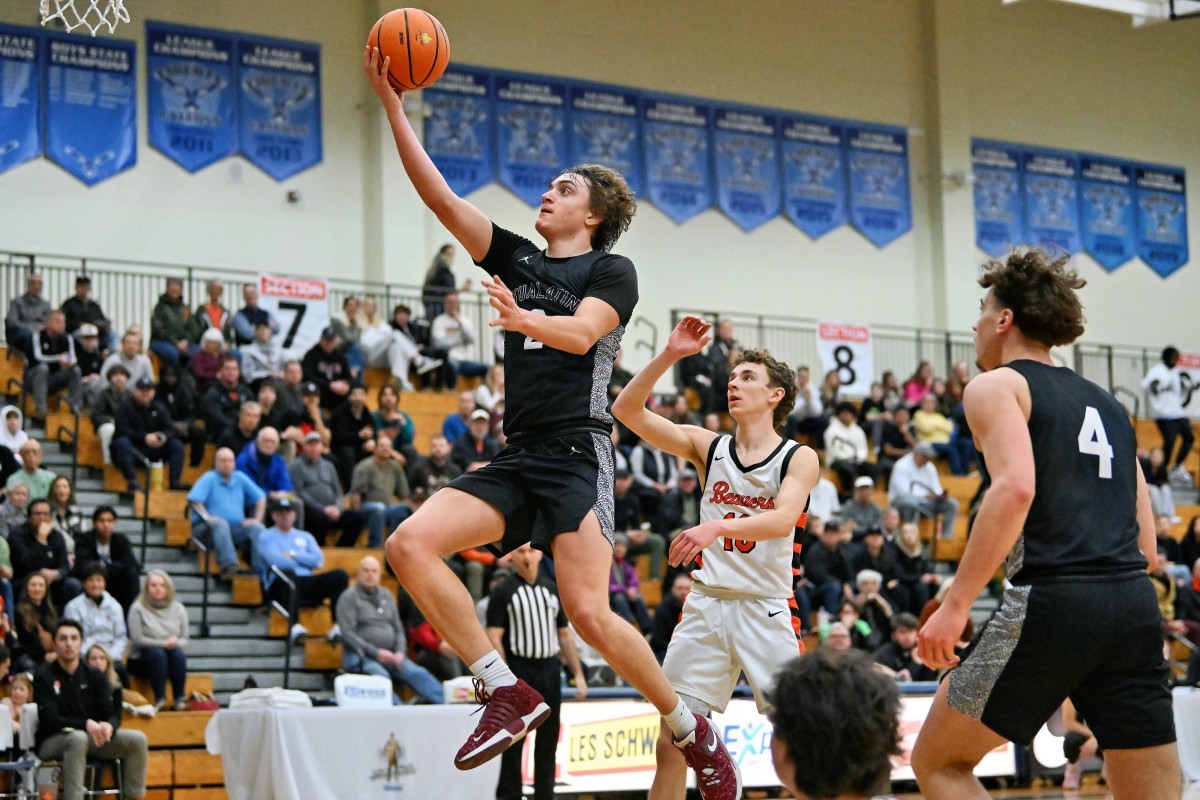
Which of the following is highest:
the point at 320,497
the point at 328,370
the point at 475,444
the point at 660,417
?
the point at 328,370

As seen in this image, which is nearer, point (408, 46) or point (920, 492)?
point (408, 46)

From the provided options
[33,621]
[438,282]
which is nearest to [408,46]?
[33,621]

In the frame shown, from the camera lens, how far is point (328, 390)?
17250mm

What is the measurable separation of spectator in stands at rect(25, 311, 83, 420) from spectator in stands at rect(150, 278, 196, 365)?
1.07 metres

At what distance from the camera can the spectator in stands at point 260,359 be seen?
17406mm

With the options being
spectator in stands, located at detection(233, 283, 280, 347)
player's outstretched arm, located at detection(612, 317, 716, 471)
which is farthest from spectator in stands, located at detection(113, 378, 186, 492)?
player's outstretched arm, located at detection(612, 317, 716, 471)

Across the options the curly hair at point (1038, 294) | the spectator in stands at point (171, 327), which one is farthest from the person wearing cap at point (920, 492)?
the curly hair at point (1038, 294)

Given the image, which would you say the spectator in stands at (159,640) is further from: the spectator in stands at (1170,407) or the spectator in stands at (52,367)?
the spectator in stands at (1170,407)

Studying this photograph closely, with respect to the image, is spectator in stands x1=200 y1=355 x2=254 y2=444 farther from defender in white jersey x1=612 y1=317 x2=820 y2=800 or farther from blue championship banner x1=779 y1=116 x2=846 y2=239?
blue championship banner x1=779 y1=116 x2=846 y2=239

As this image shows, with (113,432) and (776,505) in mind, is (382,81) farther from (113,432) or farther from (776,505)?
(113,432)

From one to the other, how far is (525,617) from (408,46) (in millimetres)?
5324

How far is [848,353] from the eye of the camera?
881 inches

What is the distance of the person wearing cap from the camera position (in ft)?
62.9

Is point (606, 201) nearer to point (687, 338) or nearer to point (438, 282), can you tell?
point (687, 338)
